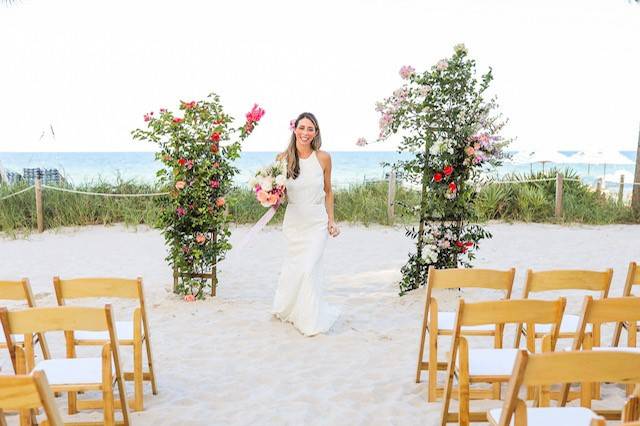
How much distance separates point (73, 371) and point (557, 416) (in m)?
2.34

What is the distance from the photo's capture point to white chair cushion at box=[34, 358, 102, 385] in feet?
10.5

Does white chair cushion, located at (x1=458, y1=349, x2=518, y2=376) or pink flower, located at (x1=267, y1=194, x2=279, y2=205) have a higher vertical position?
pink flower, located at (x1=267, y1=194, x2=279, y2=205)

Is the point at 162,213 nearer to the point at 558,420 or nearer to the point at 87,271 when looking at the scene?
the point at 87,271

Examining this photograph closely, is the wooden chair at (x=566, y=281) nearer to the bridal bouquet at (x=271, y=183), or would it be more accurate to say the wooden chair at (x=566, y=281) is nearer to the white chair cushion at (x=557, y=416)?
the white chair cushion at (x=557, y=416)

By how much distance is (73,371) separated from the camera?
3332 millimetres

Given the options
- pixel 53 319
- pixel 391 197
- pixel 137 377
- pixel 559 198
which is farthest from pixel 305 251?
pixel 559 198

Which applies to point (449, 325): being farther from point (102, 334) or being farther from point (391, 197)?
point (391, 197)

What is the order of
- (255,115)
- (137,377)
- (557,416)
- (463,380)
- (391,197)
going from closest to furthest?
(557,416)
(463,380)
(137,377)
(255,115)
(391,197)

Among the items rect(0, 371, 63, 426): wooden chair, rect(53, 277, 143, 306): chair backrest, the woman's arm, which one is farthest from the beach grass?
rect(0, 371, 63, 426): wooden chair

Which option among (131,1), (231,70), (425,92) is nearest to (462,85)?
(425,92)

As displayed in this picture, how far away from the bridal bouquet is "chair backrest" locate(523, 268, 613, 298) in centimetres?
273

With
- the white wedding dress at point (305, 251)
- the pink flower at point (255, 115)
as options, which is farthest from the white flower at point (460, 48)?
the pink flower at point (255, 115)

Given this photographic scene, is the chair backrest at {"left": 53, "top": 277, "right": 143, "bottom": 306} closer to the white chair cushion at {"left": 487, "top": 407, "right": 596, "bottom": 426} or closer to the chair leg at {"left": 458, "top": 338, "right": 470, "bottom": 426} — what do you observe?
the chair leg at {"left": 458, "top": 338, "right": 470, "bottom": 426}

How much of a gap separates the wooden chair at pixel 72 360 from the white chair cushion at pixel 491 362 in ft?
5.94
